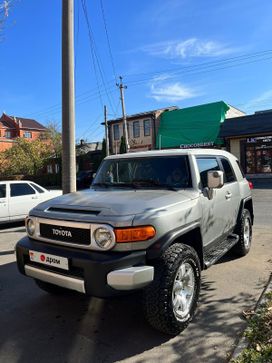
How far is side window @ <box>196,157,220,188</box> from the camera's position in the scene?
500 cm

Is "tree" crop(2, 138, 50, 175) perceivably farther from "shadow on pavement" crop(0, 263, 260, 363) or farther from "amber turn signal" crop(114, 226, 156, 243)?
"amber turn signal" crop(114, 226, 156, 243)

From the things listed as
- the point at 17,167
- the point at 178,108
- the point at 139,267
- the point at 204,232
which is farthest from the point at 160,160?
the point at 17,167

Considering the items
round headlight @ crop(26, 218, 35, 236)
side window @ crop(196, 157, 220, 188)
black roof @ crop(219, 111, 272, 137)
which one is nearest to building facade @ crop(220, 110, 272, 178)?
black roof @ crop(219, 111, 272, 137)

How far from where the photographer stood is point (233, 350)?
3467 millimetres

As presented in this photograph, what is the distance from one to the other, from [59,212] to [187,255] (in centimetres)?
147

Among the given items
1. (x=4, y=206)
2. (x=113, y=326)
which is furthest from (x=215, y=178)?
(x=4, y=206)

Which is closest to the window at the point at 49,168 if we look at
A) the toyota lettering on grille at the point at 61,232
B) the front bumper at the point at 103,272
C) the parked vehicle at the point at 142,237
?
the parked vehicle at the point at 142,237

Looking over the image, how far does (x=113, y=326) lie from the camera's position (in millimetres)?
4074

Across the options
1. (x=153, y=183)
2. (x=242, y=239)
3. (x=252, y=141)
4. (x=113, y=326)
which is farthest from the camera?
(x=252, y=141)

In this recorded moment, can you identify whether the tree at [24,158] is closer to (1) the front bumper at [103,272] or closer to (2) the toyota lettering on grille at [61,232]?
(2) the toyota lettering on grille at [61,232]

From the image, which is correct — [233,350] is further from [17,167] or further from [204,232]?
[17,167]

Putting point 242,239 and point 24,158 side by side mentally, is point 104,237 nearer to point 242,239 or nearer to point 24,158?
point 242,239

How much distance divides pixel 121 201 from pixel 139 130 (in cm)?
3932

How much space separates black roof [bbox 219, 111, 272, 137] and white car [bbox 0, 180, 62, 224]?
74.2 feet
